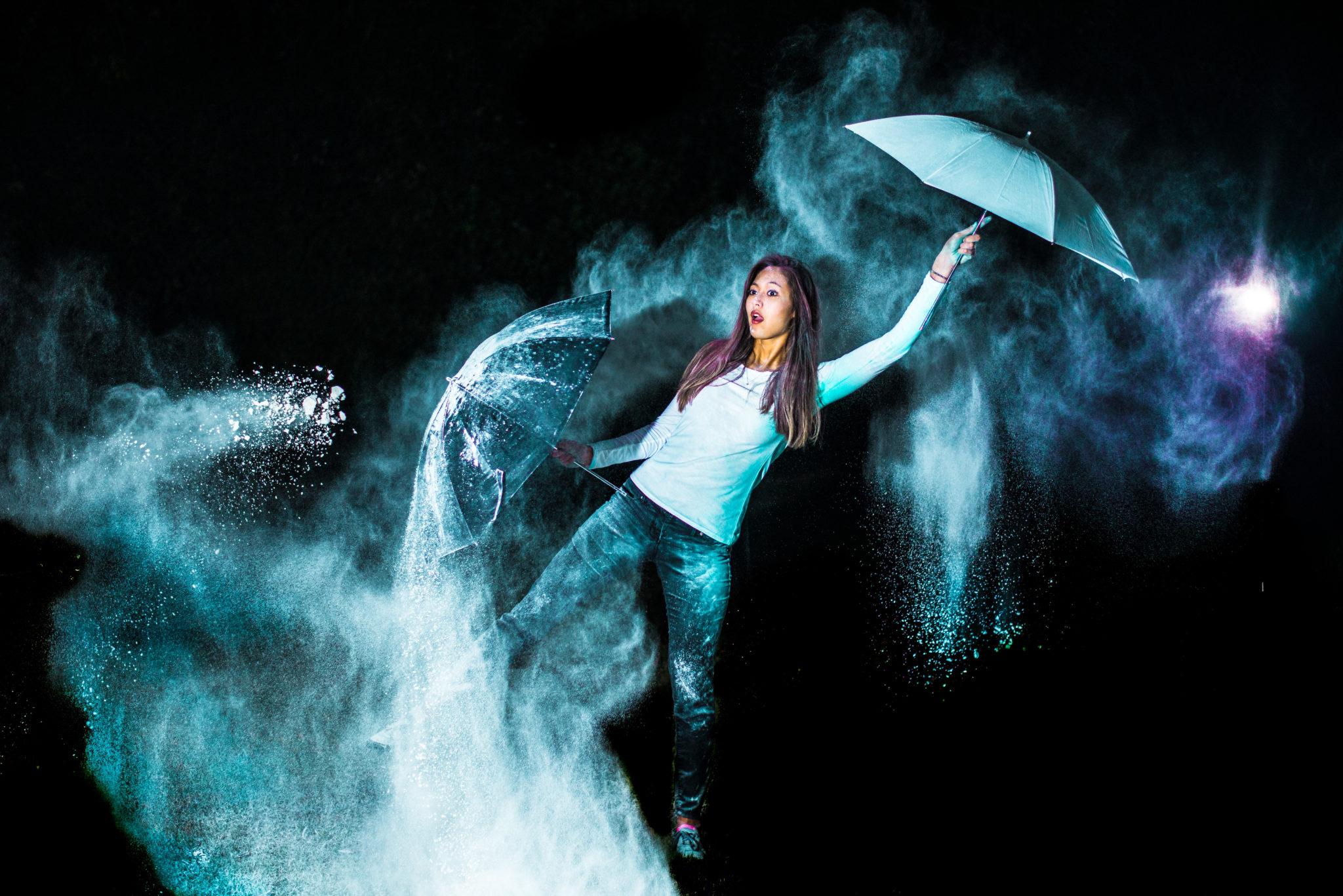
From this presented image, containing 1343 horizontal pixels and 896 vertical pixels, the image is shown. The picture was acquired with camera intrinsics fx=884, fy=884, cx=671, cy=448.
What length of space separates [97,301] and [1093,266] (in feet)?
15.7

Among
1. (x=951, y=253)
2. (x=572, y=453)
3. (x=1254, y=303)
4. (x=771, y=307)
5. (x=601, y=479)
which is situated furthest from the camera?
(x=1254, y=303)

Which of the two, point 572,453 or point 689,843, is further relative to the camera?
point 689,843

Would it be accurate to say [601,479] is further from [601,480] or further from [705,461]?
[705,461]

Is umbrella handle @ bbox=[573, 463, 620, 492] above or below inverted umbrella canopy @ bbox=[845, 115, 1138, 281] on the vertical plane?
below

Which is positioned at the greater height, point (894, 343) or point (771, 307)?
point (771, 307)

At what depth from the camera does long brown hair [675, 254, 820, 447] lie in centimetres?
360

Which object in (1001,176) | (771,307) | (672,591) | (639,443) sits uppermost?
(1001,176)

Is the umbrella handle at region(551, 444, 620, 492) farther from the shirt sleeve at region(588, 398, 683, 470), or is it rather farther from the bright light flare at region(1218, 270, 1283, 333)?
the bright light flare at region(1218, 270, 1283, 333)

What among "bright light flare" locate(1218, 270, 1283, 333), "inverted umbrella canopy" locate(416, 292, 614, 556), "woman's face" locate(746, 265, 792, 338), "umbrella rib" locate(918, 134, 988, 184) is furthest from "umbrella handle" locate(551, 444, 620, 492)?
"bright light flare" locate(1218, 270, 1283, 333)

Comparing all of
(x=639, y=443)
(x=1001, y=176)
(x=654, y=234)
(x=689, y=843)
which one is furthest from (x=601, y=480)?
(x=1001, y=176)

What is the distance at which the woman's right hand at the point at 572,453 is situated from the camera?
3.53 meters

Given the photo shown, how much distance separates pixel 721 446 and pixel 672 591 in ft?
2.19

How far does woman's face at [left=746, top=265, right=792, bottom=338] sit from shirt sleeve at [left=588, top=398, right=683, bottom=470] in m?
0.49

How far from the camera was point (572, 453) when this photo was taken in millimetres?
3537
